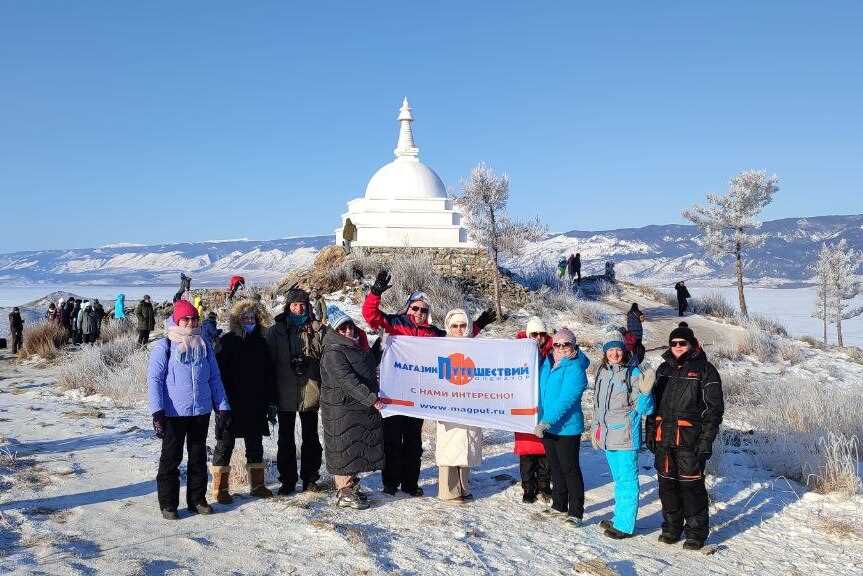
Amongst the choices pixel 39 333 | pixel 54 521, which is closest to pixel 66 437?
pixel 54 521

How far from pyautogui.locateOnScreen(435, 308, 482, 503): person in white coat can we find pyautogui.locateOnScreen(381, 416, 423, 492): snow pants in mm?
238

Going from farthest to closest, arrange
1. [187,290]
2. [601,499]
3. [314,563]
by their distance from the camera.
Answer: [187,290]
[601,499]
[314,563]

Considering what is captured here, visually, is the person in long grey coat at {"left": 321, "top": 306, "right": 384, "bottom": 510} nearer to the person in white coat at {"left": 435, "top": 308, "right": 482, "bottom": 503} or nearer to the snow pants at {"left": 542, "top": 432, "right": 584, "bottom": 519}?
the person in white coat at {"left": 435, "top": 308, "right": 482, "bottom": 503}

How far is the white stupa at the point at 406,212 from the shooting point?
27188mm

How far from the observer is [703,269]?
176 meters

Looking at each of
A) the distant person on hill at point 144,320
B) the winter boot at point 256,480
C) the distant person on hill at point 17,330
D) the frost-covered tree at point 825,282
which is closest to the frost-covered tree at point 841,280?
the frost-covered tree at point 825,282

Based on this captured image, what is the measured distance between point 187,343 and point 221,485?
1.28 meters

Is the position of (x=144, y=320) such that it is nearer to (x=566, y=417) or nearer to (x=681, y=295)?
(x=566, y=417)

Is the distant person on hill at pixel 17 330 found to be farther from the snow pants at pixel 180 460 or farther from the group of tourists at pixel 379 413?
the snow pants at pixel 180 460

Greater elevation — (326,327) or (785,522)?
(326,327)

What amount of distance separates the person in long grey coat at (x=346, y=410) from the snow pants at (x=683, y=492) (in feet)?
7.46

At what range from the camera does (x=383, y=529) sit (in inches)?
199

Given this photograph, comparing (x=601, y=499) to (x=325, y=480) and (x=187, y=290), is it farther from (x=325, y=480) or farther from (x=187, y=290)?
(x=187, y=290)

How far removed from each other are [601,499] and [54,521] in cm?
461
